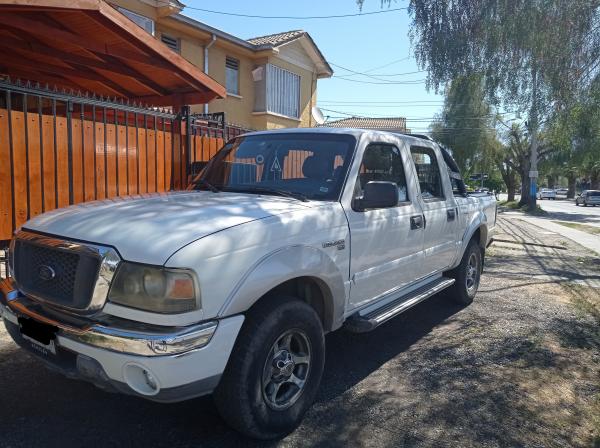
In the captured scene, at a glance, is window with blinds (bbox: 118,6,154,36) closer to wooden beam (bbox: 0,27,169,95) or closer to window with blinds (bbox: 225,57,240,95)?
window with blinds (bbox: 225,57,240,95)

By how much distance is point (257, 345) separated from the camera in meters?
2.71

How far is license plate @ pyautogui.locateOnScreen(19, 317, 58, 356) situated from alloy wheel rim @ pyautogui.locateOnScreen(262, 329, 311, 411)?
1.19m

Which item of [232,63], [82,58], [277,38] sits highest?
[277,38]

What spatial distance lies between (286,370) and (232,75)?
13442 mm

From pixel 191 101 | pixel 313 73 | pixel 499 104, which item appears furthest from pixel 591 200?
pixel 191 101

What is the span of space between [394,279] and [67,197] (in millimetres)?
3570

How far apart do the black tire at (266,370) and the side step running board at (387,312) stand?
0.51 meters

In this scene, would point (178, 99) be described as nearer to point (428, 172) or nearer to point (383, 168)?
point (428, 172)

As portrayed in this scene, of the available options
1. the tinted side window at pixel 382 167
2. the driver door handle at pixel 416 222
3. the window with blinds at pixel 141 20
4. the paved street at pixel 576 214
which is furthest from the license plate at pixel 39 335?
the paved street at pixel 576 214

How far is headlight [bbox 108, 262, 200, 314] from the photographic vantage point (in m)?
2.44

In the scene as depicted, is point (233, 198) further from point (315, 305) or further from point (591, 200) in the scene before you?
point (591, 200)

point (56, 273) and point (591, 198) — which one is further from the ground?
point (56, 273)

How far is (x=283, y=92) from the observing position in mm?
16609

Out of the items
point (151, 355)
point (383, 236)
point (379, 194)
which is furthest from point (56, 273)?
point (383, 236)
